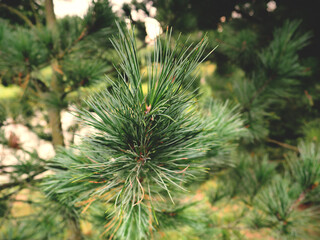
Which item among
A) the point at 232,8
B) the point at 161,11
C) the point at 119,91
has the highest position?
the point at 232,8

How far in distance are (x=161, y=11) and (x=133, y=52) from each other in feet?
2.45

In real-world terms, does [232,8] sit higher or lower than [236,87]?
higher

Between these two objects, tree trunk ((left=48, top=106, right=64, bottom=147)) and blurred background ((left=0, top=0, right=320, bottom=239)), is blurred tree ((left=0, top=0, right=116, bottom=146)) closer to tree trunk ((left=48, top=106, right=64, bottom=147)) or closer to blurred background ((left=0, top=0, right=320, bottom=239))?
blurred background ((left=0, top=0, right=320, bottom=239))

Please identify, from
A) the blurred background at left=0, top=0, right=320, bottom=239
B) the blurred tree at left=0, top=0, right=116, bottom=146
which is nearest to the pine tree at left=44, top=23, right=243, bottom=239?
the blurred background at left=0, top=0, right=320, bottom=239

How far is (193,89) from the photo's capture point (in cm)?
80

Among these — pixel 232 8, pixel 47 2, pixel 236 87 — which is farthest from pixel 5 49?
pixel 232 8

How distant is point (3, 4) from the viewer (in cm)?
75

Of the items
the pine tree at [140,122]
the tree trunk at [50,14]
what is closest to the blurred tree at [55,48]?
the tree trunk at [50,14]

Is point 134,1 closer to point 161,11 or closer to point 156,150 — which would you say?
point 161,11

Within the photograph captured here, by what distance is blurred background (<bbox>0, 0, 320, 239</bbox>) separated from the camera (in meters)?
0.59

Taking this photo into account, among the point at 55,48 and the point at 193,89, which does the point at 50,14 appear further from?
the point at 193,89

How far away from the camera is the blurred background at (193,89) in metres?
0.59

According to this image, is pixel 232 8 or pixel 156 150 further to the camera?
pixel 232 8

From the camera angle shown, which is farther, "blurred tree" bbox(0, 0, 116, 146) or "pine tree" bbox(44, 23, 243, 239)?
"blurred tree" bbox(0, 0, 116, 146)
